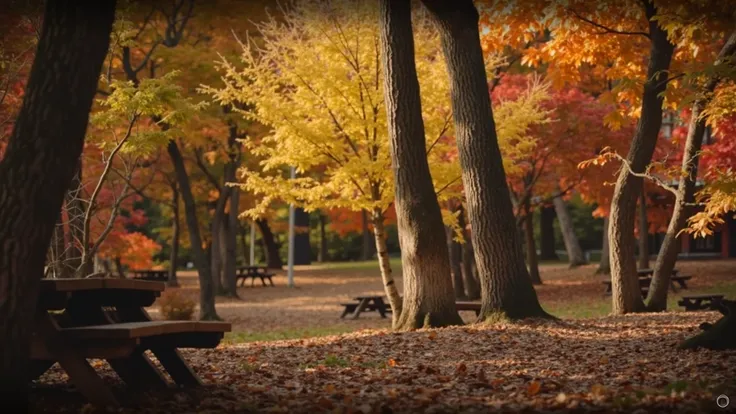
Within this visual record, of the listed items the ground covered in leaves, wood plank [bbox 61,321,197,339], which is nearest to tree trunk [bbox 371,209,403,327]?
the ground covered in leaves

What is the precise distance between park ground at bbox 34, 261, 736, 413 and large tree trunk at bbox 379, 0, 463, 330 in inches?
34.8

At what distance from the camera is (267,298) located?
30.8m

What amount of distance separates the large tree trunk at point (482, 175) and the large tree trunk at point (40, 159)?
263 inches

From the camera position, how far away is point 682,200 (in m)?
14.6

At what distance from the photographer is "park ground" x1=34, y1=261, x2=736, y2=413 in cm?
609

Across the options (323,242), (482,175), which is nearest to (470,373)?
(482,175)

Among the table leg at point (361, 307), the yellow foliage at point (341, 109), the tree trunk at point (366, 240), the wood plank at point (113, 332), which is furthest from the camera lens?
the tree trunk at point (366, 240)

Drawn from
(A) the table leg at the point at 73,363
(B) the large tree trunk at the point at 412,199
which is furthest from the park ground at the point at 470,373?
(B) the large tree trunk at the point at 412,199

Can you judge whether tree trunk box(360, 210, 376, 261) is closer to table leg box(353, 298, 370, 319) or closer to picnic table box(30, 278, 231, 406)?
table leg box(353, 298, 370, 319)

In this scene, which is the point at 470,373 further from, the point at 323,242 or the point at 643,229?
the point at 323,242

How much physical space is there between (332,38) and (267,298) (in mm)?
16539

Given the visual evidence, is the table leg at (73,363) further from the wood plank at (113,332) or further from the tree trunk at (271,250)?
the tree trunk at (271,250)

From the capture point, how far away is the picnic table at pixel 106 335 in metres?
5.85

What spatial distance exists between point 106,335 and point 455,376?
2843 mm
